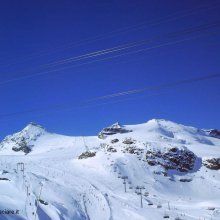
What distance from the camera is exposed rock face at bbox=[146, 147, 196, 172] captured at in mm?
81188

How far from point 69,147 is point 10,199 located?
7863cm

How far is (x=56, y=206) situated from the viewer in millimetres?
41000

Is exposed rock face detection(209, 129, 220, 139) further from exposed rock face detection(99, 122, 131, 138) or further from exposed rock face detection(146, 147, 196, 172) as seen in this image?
exposed rock face detection(146, 147, 196, 172)

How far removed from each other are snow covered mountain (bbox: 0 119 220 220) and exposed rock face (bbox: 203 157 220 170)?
0.22 meters

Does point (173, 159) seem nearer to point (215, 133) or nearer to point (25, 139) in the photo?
point (25, 139)

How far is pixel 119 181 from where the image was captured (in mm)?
70375

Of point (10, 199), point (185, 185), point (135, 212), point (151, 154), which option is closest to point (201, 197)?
point (185, 185)

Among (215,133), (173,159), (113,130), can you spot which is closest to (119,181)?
(173,159)

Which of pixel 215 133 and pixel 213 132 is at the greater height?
pixel 213 132

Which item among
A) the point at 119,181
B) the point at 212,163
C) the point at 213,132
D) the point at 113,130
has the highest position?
the point at 213,132

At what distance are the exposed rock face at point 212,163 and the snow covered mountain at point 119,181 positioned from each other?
0.22m

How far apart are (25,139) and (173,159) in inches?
2779

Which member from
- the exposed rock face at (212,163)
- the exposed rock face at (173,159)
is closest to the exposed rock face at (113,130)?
the exposed rock face at (173,159)

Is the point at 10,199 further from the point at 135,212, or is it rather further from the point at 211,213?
the point at 211,213
